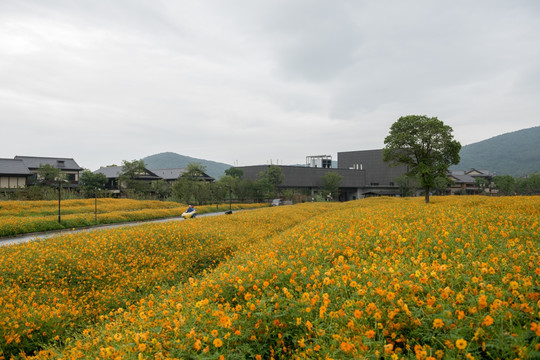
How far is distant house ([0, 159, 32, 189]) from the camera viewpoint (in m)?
43.5

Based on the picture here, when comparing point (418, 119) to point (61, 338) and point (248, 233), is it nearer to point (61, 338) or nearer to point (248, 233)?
point (248, 233)

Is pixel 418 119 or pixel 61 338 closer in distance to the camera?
pixel 61 338

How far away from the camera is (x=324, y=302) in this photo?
144 inches

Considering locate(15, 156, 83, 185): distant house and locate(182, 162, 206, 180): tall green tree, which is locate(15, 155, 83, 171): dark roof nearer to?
locate(15, 156, 83, 185): distant house

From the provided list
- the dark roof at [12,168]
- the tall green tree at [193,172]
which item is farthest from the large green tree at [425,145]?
the dark roof at [12,168]

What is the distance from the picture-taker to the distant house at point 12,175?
143 feet

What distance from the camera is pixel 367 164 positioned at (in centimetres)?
8812

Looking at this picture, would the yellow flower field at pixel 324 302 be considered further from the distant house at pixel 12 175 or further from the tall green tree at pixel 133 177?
the tall green tree at pixel 133 177

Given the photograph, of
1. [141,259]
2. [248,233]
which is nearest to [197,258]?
[141,259]

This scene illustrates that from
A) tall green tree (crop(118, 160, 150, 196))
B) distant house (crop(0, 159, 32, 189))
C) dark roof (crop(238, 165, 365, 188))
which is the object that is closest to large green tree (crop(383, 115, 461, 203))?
dark roof (crop(238, 165, 365, 188))

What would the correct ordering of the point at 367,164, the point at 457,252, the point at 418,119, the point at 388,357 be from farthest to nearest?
the point at 367,164 < the point at 418,119 < the point at 457,252 < the point at 388,357

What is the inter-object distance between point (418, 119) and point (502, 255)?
31.7m

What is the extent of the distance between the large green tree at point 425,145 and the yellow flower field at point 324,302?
26684 millimetres

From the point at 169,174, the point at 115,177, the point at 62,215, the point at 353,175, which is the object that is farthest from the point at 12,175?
the point at 353,175
